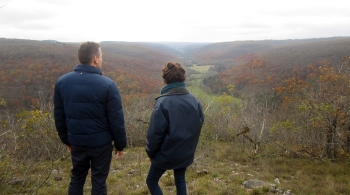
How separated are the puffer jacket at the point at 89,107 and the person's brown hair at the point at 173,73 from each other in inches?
21.9

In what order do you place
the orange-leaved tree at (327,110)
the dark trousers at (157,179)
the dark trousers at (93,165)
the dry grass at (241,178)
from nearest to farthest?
the dark trousers at (93,165) < the dark trousers at (157,179) < the dry grass at (241,178) < the orange-leaved tree at (327,110)

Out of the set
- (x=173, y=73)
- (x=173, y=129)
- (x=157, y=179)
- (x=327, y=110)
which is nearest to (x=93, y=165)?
(x=157, y=179)

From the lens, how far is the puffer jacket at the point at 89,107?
96.4 inches

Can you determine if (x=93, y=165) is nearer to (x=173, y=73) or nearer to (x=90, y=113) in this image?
(x=90, y=113)

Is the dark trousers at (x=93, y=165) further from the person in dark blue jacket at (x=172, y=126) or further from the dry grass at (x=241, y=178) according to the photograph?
the dry grass at (x=241, y=178)

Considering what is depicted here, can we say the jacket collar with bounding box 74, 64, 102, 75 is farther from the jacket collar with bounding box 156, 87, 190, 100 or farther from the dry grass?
the dry grass

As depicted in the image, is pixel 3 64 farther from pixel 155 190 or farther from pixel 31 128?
pixel 155 190

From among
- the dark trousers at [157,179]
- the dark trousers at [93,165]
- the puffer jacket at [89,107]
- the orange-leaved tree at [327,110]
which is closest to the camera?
the puffer jacket at [89,107]

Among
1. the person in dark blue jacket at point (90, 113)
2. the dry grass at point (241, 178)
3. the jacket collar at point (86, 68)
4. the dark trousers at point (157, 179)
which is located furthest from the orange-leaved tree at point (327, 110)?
the jacket collar at point (86, 68)

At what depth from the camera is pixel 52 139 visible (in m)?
7.70

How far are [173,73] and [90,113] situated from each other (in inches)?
36.7

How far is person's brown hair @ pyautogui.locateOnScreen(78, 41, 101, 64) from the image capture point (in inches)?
100

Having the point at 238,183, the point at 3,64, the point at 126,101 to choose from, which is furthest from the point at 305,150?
the point at 3,64

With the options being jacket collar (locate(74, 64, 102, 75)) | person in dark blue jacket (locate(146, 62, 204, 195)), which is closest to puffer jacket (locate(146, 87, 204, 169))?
person in dark blue jacket (locate(146, 62, 204, 195))
